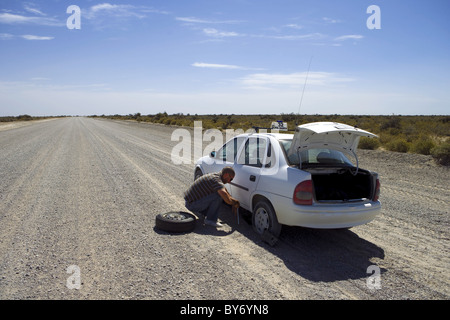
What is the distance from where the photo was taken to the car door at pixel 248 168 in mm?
5359

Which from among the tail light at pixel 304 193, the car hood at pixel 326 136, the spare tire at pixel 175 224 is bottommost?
the spare tire at pixel 175 224

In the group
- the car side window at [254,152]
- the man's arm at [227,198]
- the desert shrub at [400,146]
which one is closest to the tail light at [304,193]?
the car side window at [254,152]

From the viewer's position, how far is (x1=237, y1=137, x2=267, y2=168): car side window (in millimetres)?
5445

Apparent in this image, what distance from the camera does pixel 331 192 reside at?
502 cm

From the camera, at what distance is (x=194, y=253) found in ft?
15.0

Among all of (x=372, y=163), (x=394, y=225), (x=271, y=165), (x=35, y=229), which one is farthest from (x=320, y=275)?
(x=372, y=163)

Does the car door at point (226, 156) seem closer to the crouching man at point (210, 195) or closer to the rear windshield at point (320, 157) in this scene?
the crouching man at point (210, 195)

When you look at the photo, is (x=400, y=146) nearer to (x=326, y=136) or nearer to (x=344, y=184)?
(x=344, y=184)

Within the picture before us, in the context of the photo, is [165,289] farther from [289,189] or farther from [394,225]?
[394,225]

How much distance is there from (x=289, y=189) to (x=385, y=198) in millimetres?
4449

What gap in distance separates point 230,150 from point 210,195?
1.19 meters

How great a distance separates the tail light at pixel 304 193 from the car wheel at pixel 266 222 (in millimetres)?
555

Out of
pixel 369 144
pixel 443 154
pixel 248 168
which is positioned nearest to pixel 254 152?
pixel 248 168

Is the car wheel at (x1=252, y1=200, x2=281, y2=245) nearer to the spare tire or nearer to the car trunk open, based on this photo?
the car trunk open
